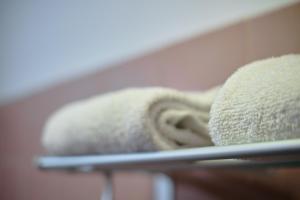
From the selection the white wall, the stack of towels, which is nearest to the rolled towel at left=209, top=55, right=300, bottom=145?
the stack of towels

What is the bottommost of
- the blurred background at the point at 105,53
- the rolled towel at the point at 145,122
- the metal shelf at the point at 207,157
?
the metal shelf at the point at 207,157

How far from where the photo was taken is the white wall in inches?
24.6

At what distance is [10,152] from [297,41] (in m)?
0.93

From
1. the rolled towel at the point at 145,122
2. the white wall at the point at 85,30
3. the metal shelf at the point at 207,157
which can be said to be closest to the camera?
the metal shelf at the point at 207,157

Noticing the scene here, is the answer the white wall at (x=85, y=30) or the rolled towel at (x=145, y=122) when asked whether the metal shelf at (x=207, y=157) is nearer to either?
the rolled towel at (x=145, y=122)

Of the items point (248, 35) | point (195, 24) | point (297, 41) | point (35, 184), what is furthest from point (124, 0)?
point (35, 184)

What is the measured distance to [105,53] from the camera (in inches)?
36.0

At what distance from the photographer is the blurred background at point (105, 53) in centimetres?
51

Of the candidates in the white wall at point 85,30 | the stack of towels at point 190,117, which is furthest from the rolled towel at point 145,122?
the white wall at point 85,30

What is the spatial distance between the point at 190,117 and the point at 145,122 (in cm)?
5

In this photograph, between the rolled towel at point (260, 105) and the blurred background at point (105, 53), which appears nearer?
the rolled towel at point (260, 105)

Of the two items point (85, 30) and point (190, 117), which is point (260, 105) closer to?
point (190, 117)

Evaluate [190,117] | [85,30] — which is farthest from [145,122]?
[85,30]

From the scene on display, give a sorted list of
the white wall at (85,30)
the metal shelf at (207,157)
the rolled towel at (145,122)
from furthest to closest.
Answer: the white wall at (85,30) → the rolled towel at (145,122) → the metal shelf at (207,157)
